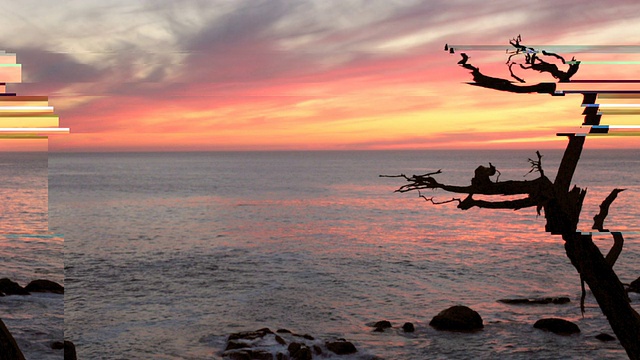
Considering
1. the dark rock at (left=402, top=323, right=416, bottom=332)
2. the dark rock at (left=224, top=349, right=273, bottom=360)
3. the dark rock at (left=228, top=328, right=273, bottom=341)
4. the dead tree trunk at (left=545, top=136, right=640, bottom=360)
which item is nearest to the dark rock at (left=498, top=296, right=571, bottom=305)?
the dark rock at (left=402, top=323, right=416, bottom=332)

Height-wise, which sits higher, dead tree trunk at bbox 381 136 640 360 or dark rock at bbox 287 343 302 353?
dead tree trunk at bbox 381 136 640 360

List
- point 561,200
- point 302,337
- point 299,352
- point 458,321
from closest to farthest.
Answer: point 561,200
point 299,352
point 302,337
point 458,321

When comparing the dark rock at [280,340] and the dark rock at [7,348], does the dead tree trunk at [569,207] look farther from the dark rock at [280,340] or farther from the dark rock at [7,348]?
the dark rock at [280,340]

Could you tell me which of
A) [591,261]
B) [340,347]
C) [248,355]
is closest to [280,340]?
[248,355]

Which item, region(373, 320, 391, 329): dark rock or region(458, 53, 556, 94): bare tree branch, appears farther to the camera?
region(373, 320, 391, 329): dark rock

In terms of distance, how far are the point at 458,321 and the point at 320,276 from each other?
57.0 ft

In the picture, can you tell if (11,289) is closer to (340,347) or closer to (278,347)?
(278,347)

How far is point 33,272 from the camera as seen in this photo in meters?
34.8

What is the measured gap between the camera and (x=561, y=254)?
49.7m

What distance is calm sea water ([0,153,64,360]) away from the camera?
6277 mm

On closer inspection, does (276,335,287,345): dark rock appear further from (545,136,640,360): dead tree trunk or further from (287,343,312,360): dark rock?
(545,136,640,360): dead tree trunk

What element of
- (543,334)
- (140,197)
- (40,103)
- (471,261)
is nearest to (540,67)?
(40,103)

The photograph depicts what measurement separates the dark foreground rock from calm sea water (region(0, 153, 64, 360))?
20.5 ft

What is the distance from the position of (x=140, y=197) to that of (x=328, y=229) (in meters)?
50.1
